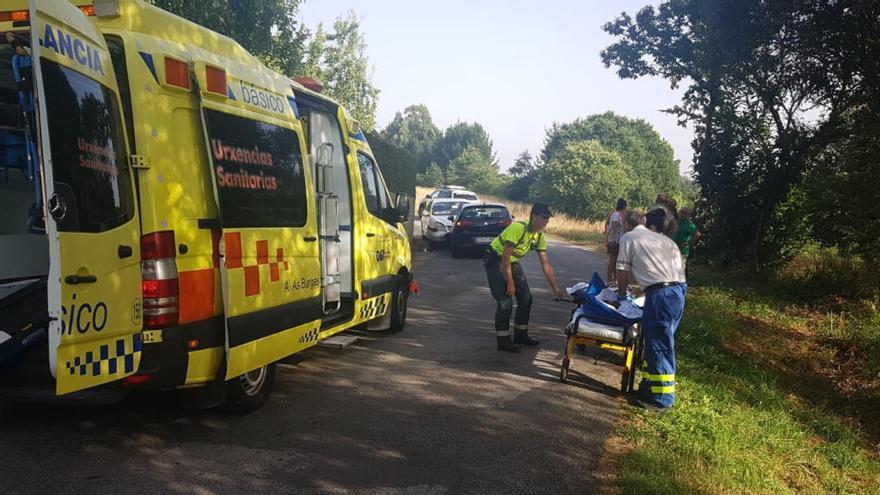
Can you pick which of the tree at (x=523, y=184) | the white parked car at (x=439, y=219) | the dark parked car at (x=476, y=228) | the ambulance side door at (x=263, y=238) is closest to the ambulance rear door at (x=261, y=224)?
the ambulance side door at (x=263, y=238)

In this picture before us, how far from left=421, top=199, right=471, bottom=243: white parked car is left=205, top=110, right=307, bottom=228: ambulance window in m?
14.2

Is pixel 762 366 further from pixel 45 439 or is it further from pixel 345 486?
pixel 45 439

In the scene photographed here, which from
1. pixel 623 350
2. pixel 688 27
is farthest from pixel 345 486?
pixel 688 27

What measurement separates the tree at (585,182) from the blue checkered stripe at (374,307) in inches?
1517

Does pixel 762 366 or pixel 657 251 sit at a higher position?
pixel 657 251

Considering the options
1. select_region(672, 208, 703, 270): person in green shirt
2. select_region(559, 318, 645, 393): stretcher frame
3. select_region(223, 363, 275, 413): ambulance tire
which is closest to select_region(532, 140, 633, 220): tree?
select_region(672, 208, 703, 270): person in green shirt

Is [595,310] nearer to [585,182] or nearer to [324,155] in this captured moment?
[324,155]

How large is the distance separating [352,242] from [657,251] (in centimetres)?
297

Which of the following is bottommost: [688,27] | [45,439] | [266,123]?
[45,439]

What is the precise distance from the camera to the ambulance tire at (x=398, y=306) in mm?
8164

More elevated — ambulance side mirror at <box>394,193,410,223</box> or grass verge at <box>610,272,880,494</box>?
ambulance side mirror at <box>394,193,410,223</box>

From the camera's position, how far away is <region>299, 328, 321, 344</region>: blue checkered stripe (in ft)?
18.0

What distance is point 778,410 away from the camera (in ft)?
20.2

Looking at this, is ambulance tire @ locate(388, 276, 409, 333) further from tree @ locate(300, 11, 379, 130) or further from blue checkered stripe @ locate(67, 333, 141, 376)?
tree @ locate(300, 11, 379, 130)
